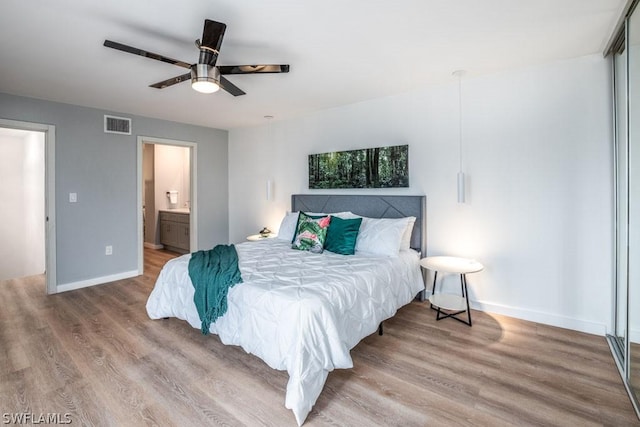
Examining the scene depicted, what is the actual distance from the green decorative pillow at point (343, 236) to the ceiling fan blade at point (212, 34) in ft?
6.60

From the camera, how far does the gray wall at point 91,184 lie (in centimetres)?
390

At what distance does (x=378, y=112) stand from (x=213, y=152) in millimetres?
3192

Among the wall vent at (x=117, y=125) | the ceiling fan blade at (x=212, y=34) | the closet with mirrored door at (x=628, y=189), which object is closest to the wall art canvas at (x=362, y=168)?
the closet with mirrored door at (x=628, y=189)

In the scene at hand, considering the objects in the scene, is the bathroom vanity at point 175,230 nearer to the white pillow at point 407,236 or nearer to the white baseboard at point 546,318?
the white pillow at point 407,236

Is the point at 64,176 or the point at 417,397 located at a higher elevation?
the point at 64,176

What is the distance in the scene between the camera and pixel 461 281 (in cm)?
327

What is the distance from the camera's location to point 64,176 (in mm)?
3949

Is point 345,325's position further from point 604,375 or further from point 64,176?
point 64,176

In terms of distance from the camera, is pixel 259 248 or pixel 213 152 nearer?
pixel 259 248

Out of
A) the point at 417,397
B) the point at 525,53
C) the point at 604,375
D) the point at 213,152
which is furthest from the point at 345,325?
the point at 213,152

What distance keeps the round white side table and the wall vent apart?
4423 millimetres

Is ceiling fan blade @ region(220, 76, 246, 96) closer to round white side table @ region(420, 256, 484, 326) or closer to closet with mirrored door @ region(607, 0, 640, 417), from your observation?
round white side table @ region(420, 256, 484, 326)

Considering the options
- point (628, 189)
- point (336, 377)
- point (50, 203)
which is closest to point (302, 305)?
point (336, 377)

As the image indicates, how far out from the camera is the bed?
181cm
